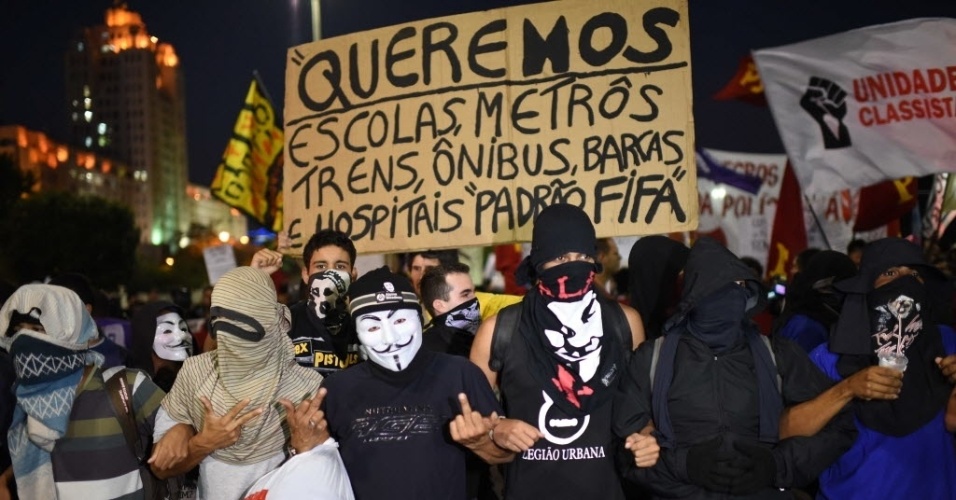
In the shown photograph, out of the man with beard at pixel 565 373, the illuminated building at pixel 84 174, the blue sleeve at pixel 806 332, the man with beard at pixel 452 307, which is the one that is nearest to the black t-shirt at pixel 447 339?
the man with beard at pixel 452 307

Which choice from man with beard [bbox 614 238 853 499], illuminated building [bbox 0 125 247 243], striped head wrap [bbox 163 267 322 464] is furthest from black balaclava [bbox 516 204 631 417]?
illuminated building [bbox 0 125 247 243]

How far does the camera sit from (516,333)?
3686mm

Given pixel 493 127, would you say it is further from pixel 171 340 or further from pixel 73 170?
pixel 73 170

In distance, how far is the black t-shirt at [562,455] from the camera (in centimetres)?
348

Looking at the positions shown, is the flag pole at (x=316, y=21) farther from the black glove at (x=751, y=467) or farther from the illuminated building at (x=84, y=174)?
the illuminated building at (x=84, y=174)

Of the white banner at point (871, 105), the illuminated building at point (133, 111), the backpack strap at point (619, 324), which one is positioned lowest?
the backpack strap at point (619, 324)

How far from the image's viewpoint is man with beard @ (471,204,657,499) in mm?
3506

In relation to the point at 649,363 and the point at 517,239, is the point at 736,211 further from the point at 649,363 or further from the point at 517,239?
the point at 649,363

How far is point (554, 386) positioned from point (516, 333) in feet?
0.96

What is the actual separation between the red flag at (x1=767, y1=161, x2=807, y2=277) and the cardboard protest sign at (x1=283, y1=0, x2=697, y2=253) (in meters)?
4.92

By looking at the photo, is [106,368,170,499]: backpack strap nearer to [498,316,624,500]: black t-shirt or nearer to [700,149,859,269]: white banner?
[498,316,624,500]: black t-shirt

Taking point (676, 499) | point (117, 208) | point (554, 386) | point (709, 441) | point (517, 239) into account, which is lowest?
point (676, 499)

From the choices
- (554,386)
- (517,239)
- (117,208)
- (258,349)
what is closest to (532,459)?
(554,386)

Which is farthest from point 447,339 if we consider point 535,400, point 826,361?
point 826,361
